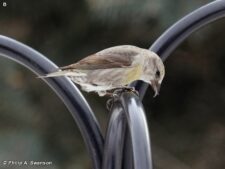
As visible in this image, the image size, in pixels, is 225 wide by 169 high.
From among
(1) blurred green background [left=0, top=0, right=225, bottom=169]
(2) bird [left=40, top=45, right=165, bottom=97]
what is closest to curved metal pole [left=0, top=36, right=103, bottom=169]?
(2) bird [left=40, top=45, right=165, bottom=97]

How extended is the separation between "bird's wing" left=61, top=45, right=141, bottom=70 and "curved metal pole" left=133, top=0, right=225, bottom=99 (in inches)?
2.0

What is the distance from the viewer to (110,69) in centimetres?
61

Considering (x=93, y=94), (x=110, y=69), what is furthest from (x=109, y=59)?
(x=93, y=94)

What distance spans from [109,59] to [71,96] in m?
0.10

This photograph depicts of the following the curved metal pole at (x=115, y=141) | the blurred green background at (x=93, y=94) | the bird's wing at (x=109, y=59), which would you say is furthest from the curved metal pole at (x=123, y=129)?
the blurred green background at (x=93, y=94)

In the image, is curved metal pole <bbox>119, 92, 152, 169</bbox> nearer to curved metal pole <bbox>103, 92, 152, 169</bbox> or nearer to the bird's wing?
curved metal pole <bbox>103, 92, 152, 169</bbox>

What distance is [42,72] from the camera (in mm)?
516

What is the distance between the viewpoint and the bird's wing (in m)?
0.58

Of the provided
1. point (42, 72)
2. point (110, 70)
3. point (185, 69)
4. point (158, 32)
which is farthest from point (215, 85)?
point (42, 72)

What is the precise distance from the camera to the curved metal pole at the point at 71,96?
1.61ft

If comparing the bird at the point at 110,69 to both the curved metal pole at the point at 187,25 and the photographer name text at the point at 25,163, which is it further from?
the photographer name text at the point at 25,163

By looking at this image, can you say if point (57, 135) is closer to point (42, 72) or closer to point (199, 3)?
point (199, 3)

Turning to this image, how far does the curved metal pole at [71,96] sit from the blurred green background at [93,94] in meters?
1.09

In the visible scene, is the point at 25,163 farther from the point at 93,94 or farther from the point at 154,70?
the point at 154,70
